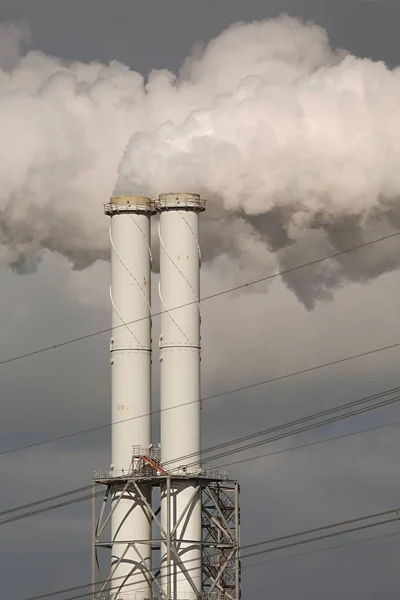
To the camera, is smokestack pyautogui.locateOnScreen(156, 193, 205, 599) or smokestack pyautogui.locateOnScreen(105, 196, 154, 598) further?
smokestack pyautogui.locateOnScreen(105, 196, 154, 598)

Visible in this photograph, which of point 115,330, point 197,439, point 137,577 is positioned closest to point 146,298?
point 115,330

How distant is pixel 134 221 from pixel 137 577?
68.6 feet

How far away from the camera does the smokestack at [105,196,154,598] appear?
103375 millimetres

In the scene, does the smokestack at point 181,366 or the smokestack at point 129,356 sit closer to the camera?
the smokestack at point 181,366

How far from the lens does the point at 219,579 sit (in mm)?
102125

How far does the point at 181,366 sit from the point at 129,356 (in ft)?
11.7

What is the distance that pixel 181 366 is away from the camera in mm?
102125

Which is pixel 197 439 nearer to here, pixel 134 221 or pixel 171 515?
pixel 171 515

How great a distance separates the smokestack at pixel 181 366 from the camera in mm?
101875

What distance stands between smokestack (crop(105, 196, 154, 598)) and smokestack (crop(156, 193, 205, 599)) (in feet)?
5.00

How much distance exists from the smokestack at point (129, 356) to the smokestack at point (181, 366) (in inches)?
60.0

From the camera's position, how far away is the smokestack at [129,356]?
103 meters

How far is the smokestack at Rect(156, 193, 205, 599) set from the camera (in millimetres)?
101875

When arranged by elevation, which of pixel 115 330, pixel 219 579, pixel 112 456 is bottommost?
pixel 219 579
